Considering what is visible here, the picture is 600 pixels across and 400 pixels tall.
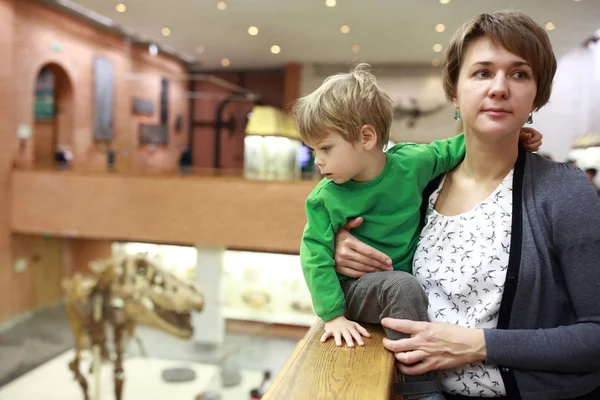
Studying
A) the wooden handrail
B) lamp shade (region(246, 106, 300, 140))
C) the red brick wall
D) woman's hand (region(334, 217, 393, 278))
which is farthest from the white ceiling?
the wooden handrail

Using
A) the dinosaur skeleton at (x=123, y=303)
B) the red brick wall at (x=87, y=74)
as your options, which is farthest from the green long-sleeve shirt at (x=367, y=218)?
the dinosaur skeleton at (x=123, y=303)

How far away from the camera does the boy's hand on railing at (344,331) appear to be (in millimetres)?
1248

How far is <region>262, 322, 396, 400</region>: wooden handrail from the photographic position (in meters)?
0.99

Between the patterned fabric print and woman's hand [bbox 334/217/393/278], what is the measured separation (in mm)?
113

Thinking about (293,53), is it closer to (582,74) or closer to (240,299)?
(582,74)

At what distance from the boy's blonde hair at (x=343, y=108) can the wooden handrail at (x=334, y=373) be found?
0.51 meters

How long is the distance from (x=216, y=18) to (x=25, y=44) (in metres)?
3.94

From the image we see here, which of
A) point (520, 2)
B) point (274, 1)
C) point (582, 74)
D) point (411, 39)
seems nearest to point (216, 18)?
point (274, 1)

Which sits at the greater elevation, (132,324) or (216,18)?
(216,18)

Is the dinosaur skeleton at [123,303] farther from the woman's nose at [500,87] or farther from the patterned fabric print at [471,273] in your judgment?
the woman's nose at [500,87]

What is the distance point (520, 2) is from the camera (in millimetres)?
3818

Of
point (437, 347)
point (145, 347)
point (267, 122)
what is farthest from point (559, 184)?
point (145, 347)

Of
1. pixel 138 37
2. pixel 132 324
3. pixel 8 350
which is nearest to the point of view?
pixel 138 37

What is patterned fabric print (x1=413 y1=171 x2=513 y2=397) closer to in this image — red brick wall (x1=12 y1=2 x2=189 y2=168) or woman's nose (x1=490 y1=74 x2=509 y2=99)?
woman's nose (x1=490 y1=74 x2=509 y2=99)
